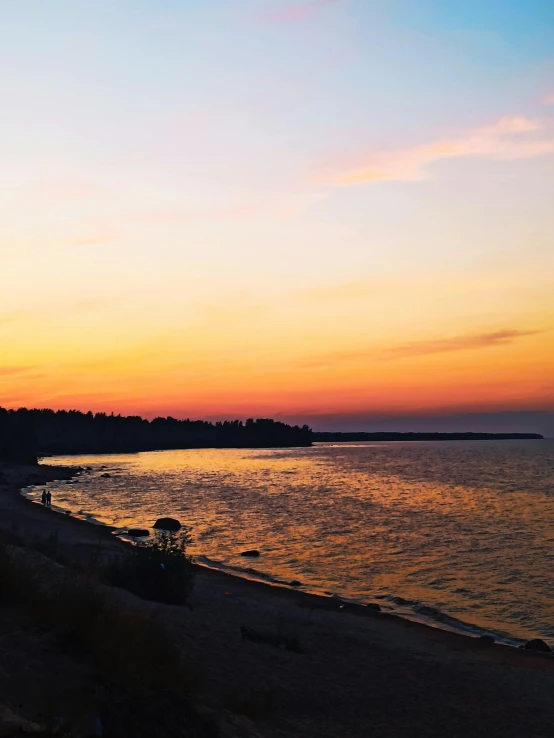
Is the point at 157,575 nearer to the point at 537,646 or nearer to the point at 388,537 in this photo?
the point at 537,646

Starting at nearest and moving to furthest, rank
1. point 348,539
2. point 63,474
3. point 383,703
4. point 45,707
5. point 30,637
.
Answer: point 45,707 < point 30,637 < point 383,703 < point 348,539 < point 63,474

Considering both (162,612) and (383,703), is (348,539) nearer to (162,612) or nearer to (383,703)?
(162,612)

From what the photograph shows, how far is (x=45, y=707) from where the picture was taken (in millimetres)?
7957

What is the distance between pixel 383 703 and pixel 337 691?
2.94 feet

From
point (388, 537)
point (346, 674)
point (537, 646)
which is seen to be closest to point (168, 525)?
point (388, 537)

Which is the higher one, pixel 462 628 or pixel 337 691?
pixel 337 691

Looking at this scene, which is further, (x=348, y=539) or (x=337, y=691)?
(x=348, y=539)

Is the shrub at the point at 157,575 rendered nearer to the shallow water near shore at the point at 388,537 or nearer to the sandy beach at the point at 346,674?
the sandy beach at the point at 346,674

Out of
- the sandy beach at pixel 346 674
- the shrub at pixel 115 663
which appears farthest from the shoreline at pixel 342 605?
the shrub at pixel 115 663

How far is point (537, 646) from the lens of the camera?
59.9 ft

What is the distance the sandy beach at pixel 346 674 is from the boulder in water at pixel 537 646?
1.79 feet

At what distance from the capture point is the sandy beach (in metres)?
11.1

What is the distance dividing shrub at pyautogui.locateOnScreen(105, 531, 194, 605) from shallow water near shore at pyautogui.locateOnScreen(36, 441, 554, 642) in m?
8.26

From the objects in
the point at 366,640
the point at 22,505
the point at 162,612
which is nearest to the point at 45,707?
the point at 162,612
